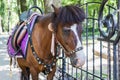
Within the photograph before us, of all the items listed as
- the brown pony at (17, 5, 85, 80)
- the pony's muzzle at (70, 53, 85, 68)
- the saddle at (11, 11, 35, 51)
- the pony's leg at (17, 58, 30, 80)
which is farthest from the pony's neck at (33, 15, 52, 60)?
the pony's muzzle at (70, 53, 85, 68)

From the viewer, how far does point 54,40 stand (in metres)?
4.31

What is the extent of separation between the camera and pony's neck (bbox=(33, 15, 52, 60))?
4.55 metres

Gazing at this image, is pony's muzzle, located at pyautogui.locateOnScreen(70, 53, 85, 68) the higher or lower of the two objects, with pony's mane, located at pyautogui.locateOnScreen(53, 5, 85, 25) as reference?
lower

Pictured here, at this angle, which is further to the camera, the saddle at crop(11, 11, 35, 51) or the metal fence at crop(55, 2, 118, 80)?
the saddle at crop(11, 11, 35, 51)

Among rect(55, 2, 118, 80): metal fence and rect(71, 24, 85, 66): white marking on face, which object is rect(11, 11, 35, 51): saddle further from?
rect(71, 24, 85, 66): white marking on face

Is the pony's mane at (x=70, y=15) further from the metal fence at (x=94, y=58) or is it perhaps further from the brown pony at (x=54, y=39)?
the metal fence at (x=94, y=58)

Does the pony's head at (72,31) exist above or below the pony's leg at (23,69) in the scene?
above

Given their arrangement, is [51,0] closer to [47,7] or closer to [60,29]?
Result: [47,7]

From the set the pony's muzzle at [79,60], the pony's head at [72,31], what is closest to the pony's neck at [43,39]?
the pony's head at [72,31]

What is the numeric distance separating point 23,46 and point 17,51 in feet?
0.93

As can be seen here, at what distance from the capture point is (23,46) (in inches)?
198

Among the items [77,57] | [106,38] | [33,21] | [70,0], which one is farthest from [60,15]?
[70,0]

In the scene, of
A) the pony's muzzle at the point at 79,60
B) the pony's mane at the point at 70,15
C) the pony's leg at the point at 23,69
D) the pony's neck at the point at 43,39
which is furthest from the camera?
the pony's leg at the point at 23,69

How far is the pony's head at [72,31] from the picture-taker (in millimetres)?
3785
